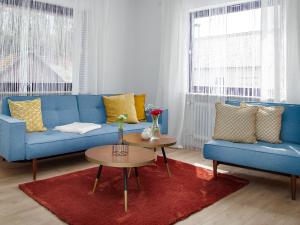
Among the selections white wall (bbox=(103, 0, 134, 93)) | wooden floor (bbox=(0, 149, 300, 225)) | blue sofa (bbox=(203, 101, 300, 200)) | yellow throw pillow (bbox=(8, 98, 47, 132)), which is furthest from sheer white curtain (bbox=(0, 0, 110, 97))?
blue sofa (bbox=(203, 101, 300, 200))

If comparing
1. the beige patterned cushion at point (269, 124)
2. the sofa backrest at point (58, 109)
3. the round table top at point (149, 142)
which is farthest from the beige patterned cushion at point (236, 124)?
the sofa backrest at point (58, 109)

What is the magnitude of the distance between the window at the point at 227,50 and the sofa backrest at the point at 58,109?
1768mm

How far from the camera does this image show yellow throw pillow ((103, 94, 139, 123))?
407 cm

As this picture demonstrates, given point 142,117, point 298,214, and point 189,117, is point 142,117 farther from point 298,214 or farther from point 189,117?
point 298,214

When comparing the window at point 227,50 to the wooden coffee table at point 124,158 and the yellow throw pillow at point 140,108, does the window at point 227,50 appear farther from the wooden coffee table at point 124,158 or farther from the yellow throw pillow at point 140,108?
the wooden coffee table at point 124,158

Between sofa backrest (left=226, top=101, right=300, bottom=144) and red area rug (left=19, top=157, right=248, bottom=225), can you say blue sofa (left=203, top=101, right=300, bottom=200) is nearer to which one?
sofa backrest (left=226, top=101, right=300, bottom=144)

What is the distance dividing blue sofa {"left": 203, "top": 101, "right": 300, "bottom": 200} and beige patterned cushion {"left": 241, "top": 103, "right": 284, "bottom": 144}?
0.08m

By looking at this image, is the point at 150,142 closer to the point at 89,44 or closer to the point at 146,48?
the point at 89,44

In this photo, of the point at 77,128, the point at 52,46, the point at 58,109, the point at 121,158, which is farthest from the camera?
the point at 52,46

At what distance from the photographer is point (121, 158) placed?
2.39 m

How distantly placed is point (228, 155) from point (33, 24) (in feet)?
9.33

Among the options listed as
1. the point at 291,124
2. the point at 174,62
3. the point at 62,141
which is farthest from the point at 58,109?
the point at 291,124

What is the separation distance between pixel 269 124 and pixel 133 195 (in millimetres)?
1592

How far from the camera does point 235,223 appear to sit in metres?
2.17
